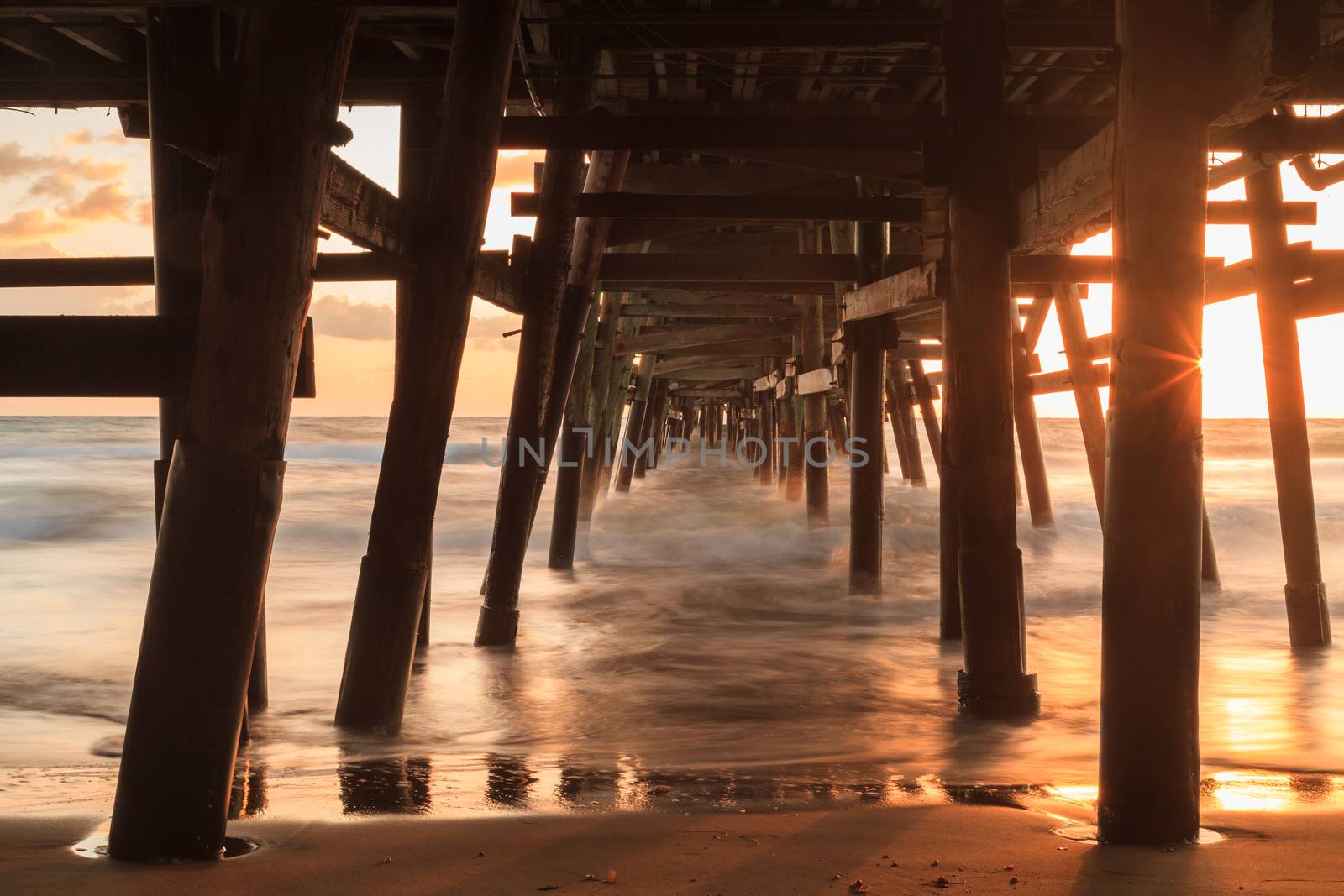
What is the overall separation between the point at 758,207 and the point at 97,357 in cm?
319

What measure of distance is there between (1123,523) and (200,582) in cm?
187

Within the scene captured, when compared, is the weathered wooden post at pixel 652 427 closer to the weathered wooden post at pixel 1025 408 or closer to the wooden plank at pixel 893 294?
the weathered wooden post at pixel 1025 408

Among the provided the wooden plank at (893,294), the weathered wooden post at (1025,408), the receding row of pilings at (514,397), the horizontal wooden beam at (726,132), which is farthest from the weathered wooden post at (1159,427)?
the weathered wooden post at (1025,408)

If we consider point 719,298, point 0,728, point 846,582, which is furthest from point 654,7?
point 719,298

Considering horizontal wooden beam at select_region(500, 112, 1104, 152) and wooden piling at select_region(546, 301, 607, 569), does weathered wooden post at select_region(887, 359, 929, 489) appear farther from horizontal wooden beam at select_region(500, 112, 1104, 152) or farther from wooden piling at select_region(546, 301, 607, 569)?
horizontal wooden beam at select_region(500, 112, 1104, 152)

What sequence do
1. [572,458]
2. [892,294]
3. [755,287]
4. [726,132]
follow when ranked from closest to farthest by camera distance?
[726,132], [892,294], [572,458], [755,287]

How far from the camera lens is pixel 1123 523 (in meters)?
2.41

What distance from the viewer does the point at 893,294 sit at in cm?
519

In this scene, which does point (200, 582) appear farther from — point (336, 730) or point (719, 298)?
point (719, 298)

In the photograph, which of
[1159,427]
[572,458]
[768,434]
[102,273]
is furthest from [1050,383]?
[768,434]

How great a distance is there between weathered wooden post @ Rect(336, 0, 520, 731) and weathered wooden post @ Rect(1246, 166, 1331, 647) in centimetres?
365

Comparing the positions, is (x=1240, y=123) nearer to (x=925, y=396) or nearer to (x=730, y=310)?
(x=730, y=310)

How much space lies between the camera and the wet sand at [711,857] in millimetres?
2119

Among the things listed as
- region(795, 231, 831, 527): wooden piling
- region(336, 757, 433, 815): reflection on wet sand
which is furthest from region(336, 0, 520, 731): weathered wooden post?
region(795, 231, 831, 527): wooden piling
